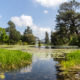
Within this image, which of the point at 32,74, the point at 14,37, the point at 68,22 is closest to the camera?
the point at 32,74

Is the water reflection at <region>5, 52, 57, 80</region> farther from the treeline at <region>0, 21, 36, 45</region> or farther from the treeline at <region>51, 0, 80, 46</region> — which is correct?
the treeline at <region>0, 21, 36, 45</region>

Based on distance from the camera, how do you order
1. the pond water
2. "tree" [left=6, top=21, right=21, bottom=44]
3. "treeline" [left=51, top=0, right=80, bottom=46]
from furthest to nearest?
"tree" [left=6, top=21, right=21, bottom=44], "treeline" [left=51, top=0, right=80, bottom=46], the pond water

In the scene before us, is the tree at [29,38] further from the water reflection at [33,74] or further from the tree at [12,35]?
the water reflection at [33,74]

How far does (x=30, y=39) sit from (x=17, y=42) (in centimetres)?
537

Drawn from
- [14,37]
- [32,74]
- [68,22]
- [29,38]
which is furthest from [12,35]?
[32,74]

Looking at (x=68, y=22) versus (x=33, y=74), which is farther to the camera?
(x=68, y=22)

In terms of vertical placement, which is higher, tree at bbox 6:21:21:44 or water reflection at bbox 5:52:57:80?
tree at bbox 6:21:21:44

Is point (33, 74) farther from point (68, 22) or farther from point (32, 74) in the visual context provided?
point (68, 22)

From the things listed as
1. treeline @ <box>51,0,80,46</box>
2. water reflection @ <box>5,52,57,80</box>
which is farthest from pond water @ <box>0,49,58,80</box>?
treeline @ <box>51,0,80,46</box>

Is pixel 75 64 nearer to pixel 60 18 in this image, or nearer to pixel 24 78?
pixel 24 78

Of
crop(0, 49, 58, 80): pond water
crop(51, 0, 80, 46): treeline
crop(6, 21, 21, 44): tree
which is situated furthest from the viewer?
crop(6, 21, 21, 44): tree

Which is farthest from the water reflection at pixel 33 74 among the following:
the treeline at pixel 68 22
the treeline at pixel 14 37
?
the treeline at pixel 14 37

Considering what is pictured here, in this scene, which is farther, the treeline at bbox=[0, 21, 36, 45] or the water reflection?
the treeline at bbox=[0, 21, 36, 45]

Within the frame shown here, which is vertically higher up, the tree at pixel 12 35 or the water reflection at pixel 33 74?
the tree at pixel 12 35
